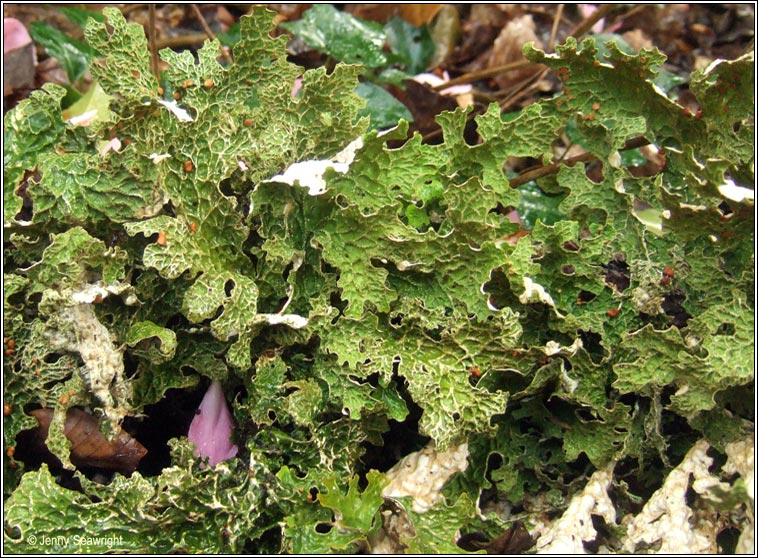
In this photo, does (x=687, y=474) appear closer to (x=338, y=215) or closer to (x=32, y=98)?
(x=338, y=215)

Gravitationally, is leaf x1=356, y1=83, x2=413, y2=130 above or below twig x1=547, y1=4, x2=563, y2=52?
above

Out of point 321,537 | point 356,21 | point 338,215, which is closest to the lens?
point 321,537

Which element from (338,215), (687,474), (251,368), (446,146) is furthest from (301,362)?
(687,474)

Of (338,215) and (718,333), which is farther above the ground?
(338,215)

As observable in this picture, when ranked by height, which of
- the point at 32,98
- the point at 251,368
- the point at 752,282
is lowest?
the point at 251,368

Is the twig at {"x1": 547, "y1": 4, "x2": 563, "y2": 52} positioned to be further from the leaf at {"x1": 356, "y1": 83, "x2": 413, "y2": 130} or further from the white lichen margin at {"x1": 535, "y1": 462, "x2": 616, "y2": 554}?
the white lichen margin at {"x1": 535, "y1": 462, "x2": 616, "y2": 554}

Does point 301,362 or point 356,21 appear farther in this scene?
point 356,21

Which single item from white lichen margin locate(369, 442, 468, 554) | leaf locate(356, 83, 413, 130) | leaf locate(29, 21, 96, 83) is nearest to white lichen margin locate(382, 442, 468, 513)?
white lichen margin locate(369, 442, 468, 554)
